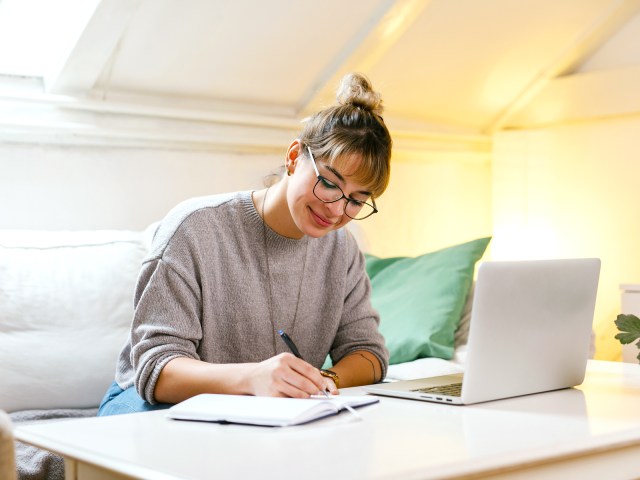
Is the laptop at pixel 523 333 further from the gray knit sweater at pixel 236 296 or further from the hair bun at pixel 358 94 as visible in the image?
the hair bun at pixel 358 94

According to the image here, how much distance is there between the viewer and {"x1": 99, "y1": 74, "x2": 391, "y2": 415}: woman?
1.57m

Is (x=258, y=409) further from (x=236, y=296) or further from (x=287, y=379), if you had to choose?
(x=236, y=296)

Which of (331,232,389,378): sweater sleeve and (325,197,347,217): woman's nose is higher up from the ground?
(325,197,347,217): woman's nose

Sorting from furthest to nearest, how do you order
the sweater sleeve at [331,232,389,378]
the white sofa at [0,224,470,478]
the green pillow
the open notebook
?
the green pillow, the white sofa at [0,224,470,478], the sweater sleeve at [331,232,389,378], the open notebook

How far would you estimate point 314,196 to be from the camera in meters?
1.63

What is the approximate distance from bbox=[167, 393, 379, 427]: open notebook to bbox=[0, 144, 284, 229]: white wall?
1385mm

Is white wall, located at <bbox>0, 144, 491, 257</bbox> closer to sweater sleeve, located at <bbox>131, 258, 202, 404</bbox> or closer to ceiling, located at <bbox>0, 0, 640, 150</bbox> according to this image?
ceiling, located at <bbox>0, 0, 640, 150</bbox>

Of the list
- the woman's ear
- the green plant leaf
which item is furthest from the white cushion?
the green plant leaf

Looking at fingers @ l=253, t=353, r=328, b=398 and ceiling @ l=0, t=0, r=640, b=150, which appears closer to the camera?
fingers @ l=253, t=353, r=328, b=398

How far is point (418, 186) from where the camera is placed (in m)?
3.45

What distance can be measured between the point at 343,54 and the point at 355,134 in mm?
1355

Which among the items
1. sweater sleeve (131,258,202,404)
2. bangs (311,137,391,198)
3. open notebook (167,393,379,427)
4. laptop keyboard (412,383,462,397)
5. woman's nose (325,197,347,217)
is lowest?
open notebook (167,393,379,427)

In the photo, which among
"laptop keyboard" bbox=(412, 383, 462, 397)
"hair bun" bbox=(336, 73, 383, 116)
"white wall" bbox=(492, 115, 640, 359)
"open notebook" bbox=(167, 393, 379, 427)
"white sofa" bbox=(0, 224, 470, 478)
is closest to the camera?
"open notebook" bbox=(167, 393, 379, 427)

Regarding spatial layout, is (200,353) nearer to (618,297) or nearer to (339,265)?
(339,265)
